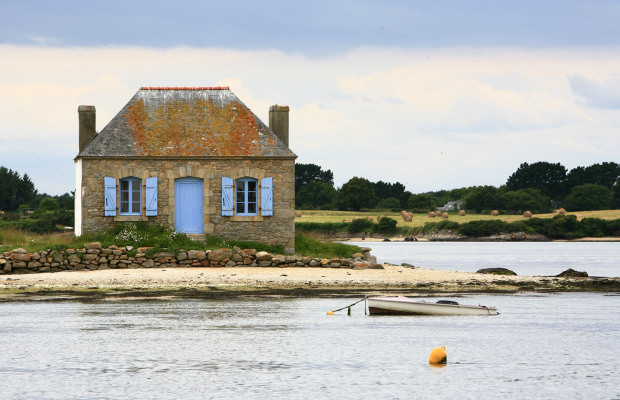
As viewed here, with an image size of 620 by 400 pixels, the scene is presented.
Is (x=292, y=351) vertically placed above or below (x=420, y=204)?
below

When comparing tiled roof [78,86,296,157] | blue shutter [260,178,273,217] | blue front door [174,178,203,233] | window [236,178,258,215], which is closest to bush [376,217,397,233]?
tiled roof [78,86,296,157]

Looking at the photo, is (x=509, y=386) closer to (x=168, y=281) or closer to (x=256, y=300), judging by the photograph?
(x=256, y=300)

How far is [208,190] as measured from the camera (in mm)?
28797

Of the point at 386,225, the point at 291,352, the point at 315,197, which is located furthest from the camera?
the point at 315,197

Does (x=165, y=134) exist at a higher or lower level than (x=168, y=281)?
higher

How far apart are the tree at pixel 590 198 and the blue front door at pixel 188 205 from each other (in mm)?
70300

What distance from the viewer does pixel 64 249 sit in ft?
88.5

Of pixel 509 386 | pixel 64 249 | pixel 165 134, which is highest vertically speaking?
pixel 165 134

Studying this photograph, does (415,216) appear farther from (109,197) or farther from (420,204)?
(109,197)

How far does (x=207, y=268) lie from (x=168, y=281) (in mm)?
2341

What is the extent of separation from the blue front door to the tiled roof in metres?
1.05

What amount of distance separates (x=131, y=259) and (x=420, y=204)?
77.1 metres

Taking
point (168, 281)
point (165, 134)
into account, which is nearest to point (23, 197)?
point (165, 134)

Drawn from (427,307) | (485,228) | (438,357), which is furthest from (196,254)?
(485,228)
